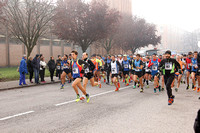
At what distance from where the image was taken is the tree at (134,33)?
42188 millimetres

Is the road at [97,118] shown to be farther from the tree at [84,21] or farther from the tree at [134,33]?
the tree at [134,33]

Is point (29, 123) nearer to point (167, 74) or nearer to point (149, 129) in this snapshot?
point (149, 129)

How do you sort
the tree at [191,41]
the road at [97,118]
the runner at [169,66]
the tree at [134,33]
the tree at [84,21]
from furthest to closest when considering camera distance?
the tree at [191,41]
the tree at [134,33]
the tree at [84,21]
the runner at [169,66]
the road at [97,118]

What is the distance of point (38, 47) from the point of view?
37719 millimetres

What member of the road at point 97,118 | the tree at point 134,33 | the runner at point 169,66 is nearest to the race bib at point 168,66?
the runner at point 169,66

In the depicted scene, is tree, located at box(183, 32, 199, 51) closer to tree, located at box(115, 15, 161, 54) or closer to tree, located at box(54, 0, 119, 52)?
tree, located at box(115, 15, 161, 54)

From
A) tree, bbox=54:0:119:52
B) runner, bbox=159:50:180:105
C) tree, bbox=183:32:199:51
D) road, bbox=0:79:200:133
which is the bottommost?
road, bbox=0:79:200:133

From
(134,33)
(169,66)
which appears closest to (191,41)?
(134,33)

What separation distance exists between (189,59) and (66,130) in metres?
9.67

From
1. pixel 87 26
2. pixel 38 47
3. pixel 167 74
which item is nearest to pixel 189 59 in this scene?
pixel 167 74

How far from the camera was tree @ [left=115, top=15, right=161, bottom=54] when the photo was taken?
4219 centimetres

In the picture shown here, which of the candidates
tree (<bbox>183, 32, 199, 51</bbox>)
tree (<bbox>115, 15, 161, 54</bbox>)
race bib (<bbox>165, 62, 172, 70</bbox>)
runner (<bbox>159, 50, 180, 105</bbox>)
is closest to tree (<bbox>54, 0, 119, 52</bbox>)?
tree (<bbox>115, 15, 161, 54</bbox>)

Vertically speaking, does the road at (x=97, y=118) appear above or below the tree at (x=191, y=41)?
below

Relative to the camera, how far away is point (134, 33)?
4378 cm
